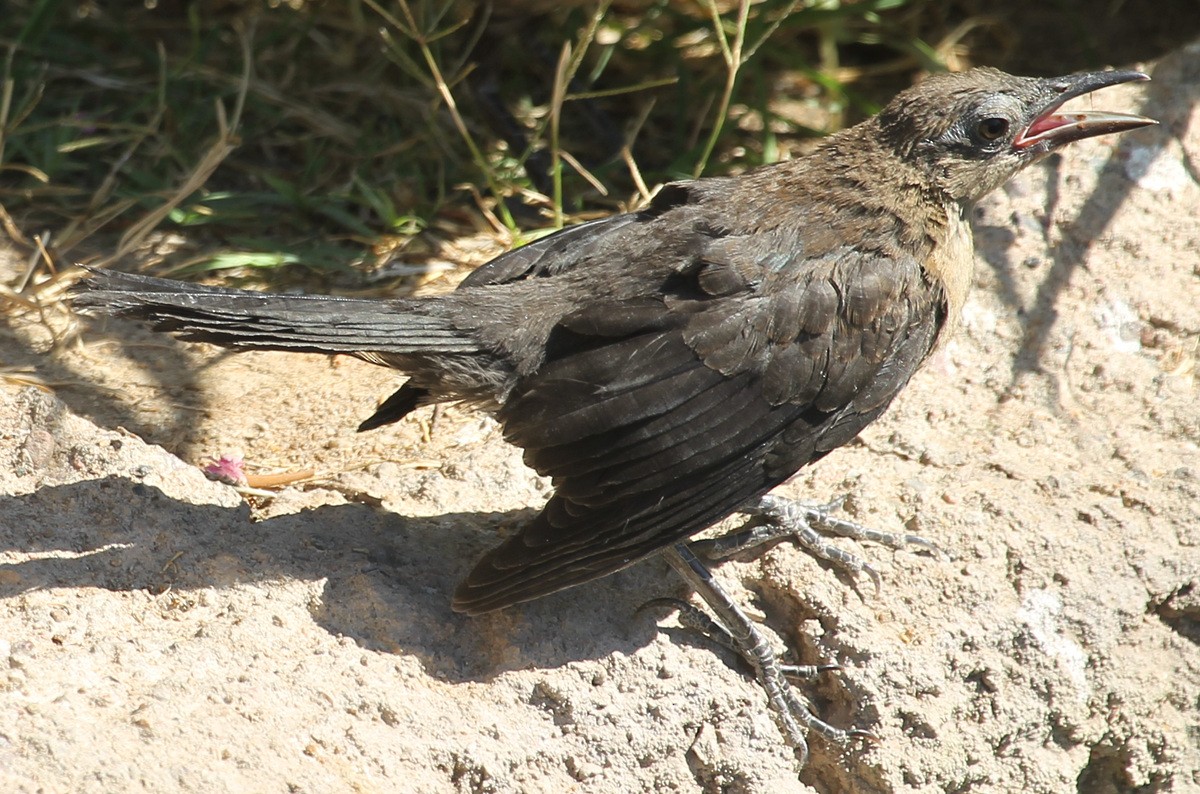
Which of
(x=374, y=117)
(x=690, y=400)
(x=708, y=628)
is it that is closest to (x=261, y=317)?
(x=690, y=400)

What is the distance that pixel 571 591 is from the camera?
134 inches

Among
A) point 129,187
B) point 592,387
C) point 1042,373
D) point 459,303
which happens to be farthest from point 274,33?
point 1042,373

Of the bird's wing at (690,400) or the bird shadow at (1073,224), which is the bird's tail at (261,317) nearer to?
the bird's wing at (690,400)

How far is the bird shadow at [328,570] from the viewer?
3086 mm

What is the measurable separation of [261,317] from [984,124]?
2.12 m

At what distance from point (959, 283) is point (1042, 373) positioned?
0.83 metres

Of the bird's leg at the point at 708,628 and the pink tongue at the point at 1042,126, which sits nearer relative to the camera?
the bird's leg at the point at 708,628

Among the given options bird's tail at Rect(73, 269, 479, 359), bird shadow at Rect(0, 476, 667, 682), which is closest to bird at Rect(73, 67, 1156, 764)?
bird's tail at Rect(73, 269, 479, 359)

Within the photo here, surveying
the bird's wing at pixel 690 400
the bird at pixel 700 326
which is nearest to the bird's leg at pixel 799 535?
the bird at pixel 700 326

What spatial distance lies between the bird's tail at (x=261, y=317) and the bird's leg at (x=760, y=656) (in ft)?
3.02

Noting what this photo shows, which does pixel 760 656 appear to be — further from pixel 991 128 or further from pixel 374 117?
pixel 374 117

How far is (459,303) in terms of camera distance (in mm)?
3307

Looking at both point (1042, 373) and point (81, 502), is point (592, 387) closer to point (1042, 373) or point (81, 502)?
point (81, 502)

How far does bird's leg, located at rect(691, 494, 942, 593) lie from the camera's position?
3.52m
